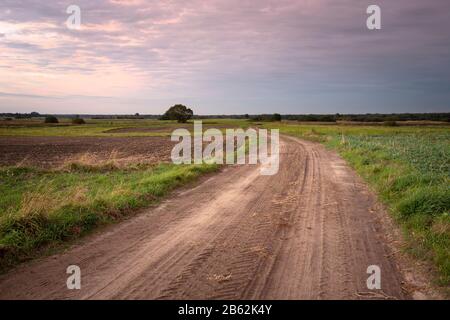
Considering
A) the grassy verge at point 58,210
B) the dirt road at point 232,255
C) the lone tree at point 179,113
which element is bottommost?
the dirt road at point 232,255

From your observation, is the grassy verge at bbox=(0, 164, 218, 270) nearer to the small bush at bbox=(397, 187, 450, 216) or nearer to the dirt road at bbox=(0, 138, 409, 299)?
the dirt road at bbox=(0, 138, 409, 299)

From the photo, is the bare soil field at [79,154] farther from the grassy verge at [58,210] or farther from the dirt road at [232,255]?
the dirt road at [232,255]

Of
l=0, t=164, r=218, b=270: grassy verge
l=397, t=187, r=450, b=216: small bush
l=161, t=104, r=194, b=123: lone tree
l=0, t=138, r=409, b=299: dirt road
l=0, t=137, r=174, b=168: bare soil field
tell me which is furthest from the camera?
l=161, t=104, r=194, b=123: lone tree

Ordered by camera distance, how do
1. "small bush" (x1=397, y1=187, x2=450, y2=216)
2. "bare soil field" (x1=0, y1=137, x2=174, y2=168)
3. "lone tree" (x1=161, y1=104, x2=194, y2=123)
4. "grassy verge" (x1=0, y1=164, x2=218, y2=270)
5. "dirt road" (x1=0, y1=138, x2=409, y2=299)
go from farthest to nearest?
"lone tree" (x1=161, y1=104, x2=194, y2=123)
"bare soil field" (x1=0, y1=137, x2=174, y2=168)
"small bush" (x1=397, y1=187, x2=450, y2=216)
"grassy verge" (x1=0, y1=164, x2=218, y2=270)
"dirt road" (x1=0, y1=138, x2=409, y2=299)

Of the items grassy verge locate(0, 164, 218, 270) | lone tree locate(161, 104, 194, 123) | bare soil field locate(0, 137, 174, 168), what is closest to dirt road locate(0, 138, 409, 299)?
grassy verge locate(0, 164, 218, 270)

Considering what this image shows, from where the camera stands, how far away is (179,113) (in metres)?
133

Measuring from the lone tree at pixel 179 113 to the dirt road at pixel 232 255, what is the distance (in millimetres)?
126177

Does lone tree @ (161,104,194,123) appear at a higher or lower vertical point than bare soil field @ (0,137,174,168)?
higher

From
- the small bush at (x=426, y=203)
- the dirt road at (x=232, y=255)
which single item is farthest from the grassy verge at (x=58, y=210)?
the small bush at (x=426, y=203)

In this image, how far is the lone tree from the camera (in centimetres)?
13388

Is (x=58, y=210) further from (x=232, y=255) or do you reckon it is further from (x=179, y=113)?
(x=179, y=113)

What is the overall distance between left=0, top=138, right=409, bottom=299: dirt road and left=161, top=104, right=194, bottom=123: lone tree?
126m

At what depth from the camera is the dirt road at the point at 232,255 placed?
4.68 metres

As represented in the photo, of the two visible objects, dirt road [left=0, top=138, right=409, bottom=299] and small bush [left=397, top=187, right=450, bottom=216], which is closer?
dirt road [left=0, top=138, right=409, bottom=299]
